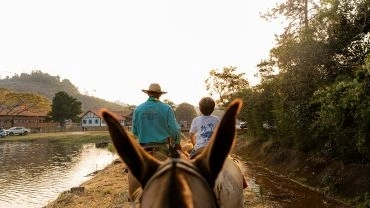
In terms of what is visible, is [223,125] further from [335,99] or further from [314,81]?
[314,81]

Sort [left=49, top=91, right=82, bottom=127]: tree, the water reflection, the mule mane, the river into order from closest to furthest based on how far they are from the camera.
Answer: the mule mane → the river → the water reflection → [left=49, top=91, right=82, bottom=127]: tree

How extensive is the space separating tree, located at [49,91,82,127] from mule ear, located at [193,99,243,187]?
283ft

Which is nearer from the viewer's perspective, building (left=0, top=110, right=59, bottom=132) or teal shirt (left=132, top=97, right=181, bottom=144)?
teal shirt (left=132, top=97, right=181, bottom=144)

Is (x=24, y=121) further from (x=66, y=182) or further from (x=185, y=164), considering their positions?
(x=185, y=164)

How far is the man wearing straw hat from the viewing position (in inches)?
227

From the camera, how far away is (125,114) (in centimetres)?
10562

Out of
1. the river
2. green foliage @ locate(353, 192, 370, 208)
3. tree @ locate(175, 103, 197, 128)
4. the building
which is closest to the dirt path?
the river

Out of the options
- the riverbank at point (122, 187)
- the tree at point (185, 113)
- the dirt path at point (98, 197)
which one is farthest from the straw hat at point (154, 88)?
the tree at point (185, 113)

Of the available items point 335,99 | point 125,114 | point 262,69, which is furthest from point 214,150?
point 125,114

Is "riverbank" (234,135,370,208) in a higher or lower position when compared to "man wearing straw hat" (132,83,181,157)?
lower

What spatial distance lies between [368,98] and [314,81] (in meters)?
5.48

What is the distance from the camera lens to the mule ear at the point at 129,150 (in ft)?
5.20

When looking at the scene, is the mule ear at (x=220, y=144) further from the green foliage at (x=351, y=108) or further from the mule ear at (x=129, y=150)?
the green foliage at (x=351, y=108)

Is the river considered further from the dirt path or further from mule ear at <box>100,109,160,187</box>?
mule ear at <box>100,109,160,187</box>
